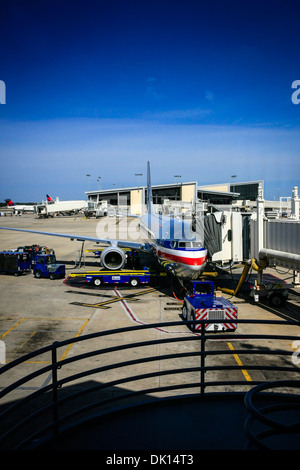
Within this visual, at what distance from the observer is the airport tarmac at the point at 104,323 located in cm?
1269

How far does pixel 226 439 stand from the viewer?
4.91 metres

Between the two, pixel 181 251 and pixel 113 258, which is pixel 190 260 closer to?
pixel 181 251

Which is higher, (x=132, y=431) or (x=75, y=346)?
(x=132, y=431)

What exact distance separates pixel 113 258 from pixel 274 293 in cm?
1319

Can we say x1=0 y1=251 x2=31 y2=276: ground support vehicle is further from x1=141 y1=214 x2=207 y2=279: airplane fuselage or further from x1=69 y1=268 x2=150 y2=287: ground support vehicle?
x1=141 y1=214 x2=207 y2=279: airplane fuselage

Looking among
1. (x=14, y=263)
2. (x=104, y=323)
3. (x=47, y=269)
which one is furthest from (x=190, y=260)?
(x=14, y=263)

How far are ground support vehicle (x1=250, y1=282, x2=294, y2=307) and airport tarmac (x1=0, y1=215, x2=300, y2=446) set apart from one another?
56 cm

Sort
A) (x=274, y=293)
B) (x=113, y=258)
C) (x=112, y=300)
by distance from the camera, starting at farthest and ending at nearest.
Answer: (x=113, y=258)
(x=112, y=300)
(x=274, y=293)

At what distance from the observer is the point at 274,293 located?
2164 cm

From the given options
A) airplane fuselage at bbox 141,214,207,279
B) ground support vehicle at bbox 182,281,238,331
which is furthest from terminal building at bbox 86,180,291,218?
ground support vehicle at bbox 182,281,238,331

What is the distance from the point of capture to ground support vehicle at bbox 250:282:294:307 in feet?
70.7
